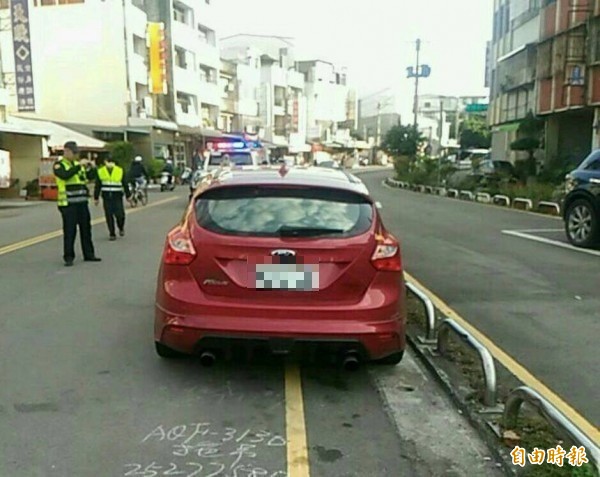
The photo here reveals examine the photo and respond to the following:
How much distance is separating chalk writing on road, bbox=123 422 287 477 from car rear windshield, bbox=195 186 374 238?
1.37 meters

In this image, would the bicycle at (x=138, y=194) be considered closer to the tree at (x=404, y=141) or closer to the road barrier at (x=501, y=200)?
the road barrier at (x=501, y=200)

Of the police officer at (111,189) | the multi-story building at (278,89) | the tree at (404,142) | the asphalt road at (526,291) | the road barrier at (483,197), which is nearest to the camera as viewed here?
the asphalt road at (526,291)

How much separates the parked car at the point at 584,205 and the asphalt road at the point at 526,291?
1.52 ft

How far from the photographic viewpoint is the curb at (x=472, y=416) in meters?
3.42

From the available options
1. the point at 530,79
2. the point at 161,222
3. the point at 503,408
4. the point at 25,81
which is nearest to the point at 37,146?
the point at 25,81

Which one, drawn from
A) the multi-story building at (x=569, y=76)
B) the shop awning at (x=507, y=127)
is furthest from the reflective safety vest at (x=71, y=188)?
the shop awning at (x=507, y=127)

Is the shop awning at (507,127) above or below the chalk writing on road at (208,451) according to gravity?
above

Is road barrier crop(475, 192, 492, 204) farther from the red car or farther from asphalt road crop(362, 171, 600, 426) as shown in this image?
the red car

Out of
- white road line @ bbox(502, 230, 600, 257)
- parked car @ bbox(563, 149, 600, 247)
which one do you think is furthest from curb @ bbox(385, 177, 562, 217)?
parked car @ bbox(563, 149, 600, 247)

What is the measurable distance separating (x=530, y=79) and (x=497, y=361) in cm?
2634

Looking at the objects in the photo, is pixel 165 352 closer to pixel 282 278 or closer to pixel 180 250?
pixel 180 250

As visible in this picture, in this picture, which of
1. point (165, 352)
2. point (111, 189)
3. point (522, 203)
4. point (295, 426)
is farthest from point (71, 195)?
point (522, 203)

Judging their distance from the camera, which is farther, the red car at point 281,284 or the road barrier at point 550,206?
the road barrier at point 550,206

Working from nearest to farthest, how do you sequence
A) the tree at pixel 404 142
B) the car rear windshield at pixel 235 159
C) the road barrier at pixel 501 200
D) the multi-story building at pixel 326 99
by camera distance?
the car rear windshield at pixel 235 159, the road barrier at pixel 501 200, the tree at pixel 404 142, the multi-story building at pixel 326 99
